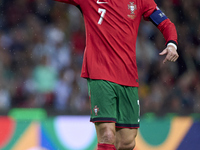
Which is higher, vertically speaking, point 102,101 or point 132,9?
point 132,9

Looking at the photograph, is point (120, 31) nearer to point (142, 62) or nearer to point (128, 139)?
point (128, 139)

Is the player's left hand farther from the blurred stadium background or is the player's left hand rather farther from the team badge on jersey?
the blurred stadium background

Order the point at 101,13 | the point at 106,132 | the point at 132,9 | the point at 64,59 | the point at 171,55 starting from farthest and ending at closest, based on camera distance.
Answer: the point at 64,59 → the point at 132,9 → the point at 101,13 → the point at 171,55 → the point at 106,132

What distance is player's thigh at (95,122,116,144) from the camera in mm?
3482

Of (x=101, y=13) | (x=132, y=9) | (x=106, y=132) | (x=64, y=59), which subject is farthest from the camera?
(x=64, y=59)

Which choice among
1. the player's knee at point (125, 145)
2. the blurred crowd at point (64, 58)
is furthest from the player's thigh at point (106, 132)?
the blurred crowd at point (64, 58)

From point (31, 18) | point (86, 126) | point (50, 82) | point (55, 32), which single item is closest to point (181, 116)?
point (86, 126)

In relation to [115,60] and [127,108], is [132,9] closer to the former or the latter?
[115,60]

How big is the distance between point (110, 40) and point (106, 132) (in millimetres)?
868

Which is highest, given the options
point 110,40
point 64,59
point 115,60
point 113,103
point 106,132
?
point 110,40

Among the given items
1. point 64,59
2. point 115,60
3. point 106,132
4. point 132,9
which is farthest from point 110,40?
point 64,59

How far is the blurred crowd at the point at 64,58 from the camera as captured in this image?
23.7 ft

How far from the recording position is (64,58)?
766 cm

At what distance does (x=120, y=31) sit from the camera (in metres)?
3.81
